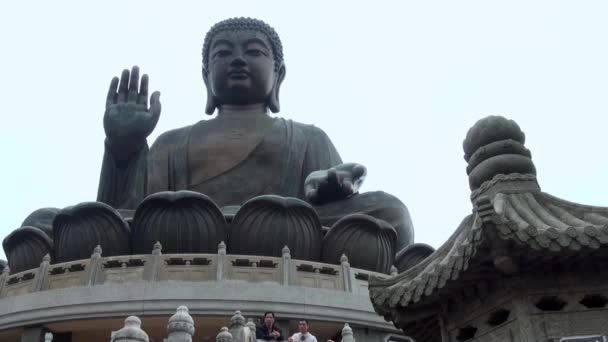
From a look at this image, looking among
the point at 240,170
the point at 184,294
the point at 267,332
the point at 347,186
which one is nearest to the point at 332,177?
the point at 347,186

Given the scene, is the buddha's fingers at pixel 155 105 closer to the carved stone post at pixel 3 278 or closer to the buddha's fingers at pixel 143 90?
the buddha's fingers at pixel 143 90

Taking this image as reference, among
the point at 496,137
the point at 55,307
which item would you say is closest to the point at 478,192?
the point at 496,137

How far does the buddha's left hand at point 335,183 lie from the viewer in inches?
510

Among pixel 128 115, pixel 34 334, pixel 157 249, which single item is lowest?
pixel 34 334

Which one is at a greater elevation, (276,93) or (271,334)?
(276,93)

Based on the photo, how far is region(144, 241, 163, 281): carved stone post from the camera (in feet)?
33.3

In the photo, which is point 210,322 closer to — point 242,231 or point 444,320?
point 242,231

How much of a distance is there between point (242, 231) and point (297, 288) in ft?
5.29

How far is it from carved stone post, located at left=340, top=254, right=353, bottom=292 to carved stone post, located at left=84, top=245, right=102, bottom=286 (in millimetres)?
3318

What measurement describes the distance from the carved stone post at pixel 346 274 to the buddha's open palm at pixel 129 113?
468 centimetres

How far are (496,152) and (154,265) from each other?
20.5ft

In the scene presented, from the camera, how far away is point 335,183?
12938 millimetres

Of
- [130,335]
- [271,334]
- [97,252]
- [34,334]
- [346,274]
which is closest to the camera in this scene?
[130,335]

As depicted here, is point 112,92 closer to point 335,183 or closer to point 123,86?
point 123,86
